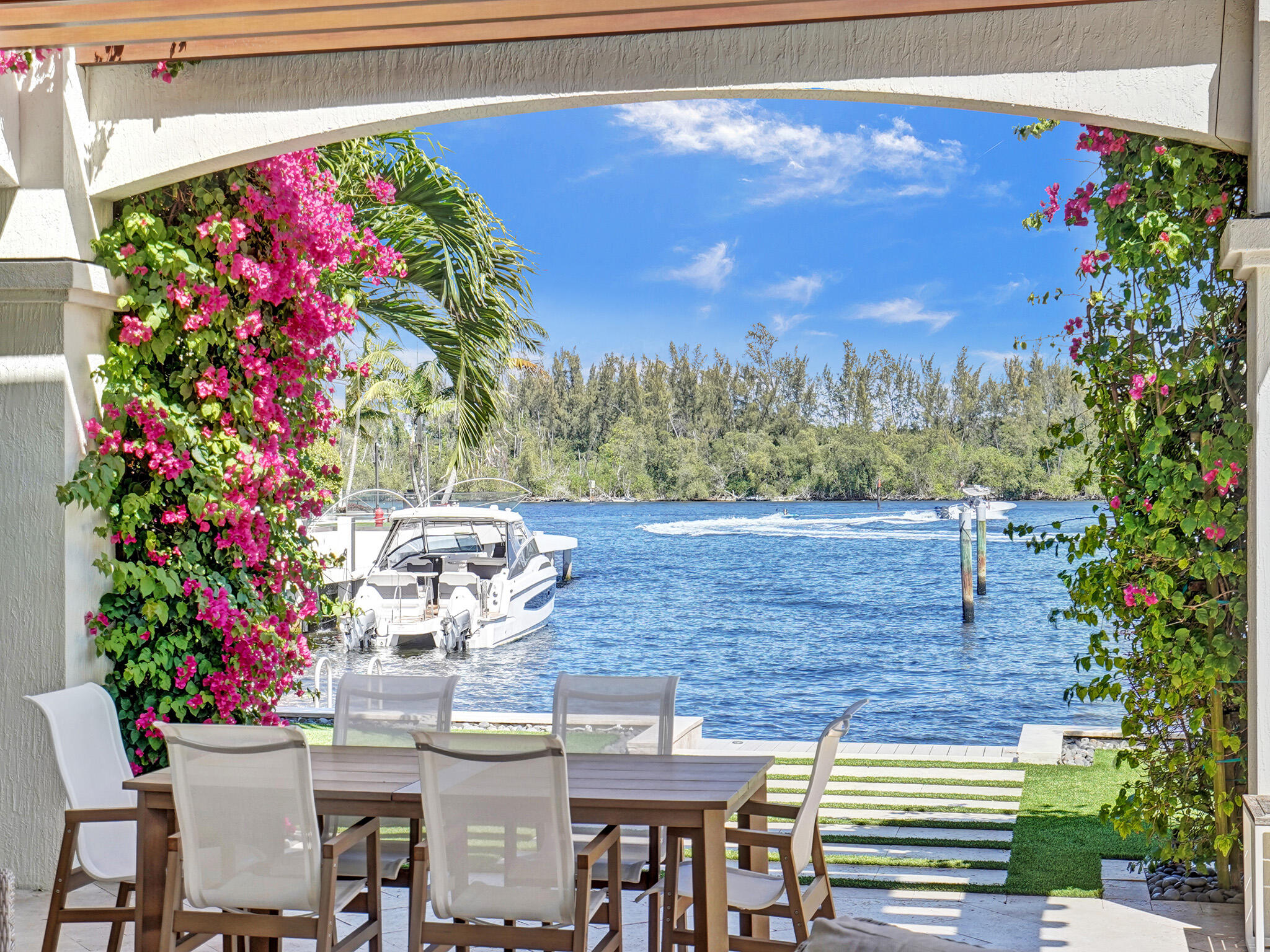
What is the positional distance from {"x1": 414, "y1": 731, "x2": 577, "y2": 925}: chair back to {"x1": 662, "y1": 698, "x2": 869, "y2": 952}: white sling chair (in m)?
0.38

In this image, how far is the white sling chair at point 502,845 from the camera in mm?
2729

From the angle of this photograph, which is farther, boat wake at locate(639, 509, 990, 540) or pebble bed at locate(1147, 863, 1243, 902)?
boat wake at locate(639, 509, 990, 540)

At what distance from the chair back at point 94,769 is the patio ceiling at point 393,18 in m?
2.06

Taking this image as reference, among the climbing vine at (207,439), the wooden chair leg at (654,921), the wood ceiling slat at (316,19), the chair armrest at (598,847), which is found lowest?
the wooden chair leg at (654,921)

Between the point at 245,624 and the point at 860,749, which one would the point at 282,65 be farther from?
the point at 860,749

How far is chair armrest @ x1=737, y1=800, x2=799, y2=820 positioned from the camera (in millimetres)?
3193

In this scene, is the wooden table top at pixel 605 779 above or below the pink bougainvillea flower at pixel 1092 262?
below

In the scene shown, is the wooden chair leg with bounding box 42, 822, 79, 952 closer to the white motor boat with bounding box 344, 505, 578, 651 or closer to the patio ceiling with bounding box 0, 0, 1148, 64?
the patio ceiling with bounding box 0, 0, 1148, 64

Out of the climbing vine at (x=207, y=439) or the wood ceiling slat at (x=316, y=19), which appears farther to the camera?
the climbing vine at (x=207, y=439)

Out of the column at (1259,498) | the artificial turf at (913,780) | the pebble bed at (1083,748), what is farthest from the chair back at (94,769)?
the pebble bed at (1083,748)

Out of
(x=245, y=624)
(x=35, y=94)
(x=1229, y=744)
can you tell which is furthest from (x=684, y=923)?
(x=35, y=94)

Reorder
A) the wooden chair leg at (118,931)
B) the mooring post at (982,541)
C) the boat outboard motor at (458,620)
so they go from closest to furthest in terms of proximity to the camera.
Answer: the wooden chair leg at (118,931) < the boat outboard motor at (458,620) < the mooring post at (982,541)

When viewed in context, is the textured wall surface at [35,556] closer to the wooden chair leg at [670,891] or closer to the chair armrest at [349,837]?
the chair armrest at [349,837]

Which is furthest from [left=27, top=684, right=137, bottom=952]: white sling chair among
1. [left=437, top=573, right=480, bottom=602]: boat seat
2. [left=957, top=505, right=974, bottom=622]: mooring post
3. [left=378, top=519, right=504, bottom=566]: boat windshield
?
[left=957, top=505, right=974, bottom=622]: mooring post
